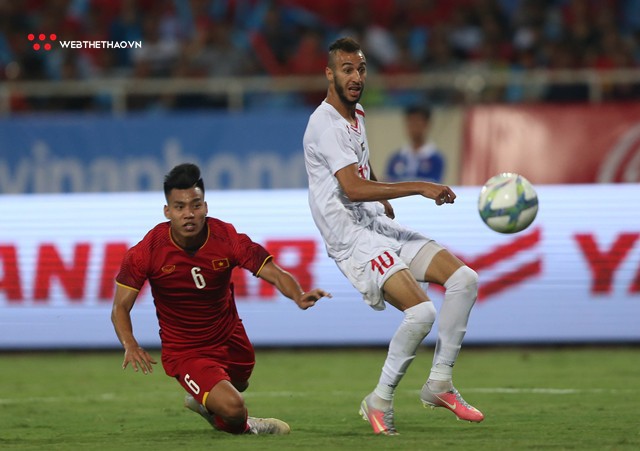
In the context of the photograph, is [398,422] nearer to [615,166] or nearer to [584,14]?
[615,166]

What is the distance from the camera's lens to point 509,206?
7.57 meters

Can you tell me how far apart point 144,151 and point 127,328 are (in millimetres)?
8414

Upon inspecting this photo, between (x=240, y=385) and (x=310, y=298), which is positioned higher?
(x=310, y=298)

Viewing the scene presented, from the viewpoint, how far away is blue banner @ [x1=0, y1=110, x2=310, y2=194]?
15.2 m

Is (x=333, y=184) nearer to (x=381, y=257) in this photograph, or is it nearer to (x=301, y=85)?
(x=381, y=257)

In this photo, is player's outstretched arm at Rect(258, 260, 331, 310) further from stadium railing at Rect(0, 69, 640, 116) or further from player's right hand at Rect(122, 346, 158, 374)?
stadium railing at Rect(0, 69, 640, 116)

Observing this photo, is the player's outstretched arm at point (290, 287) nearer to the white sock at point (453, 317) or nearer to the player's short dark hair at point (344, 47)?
the white sock at point (453, 317)

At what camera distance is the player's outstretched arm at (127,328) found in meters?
6.81

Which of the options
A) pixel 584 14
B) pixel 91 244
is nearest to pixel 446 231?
pixel 91 244

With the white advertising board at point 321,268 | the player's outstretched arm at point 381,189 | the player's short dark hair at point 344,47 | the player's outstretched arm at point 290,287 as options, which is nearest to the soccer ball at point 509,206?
the player's outstretched arm at point 381,189

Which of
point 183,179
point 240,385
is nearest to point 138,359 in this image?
point 183,179

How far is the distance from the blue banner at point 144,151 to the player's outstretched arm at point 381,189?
26.1ft

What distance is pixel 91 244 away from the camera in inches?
476

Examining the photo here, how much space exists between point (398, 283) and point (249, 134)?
8.26m
